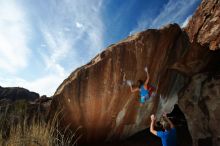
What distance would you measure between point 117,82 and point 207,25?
312 cm

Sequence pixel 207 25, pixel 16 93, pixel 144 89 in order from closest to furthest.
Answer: pixel 144 89 < pixel 207 25 < pixel 16 93

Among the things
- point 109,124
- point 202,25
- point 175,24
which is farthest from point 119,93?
point 202,25

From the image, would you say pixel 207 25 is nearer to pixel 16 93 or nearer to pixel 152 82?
pixel 152 82

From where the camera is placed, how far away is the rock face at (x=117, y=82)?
6559mm

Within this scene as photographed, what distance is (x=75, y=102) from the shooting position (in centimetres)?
660

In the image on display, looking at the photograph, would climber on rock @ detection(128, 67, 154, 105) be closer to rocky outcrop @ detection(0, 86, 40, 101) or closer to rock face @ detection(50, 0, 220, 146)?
rock face @ detection(50, 0, 220, 146)

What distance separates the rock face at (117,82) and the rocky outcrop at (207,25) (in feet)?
1.23

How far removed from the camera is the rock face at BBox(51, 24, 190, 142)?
656 centimetres

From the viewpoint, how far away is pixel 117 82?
22.1ft

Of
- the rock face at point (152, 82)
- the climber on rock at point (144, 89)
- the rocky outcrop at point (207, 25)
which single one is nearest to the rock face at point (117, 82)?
the rock face at point (152, 82)

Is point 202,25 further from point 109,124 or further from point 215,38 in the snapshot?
point 109,124

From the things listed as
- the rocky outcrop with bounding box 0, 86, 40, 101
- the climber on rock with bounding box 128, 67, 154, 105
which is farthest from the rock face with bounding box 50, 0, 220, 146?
the rocky outcrop with bounding box 0, 86, 40, 101

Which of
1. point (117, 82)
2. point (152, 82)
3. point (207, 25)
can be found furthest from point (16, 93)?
point (207, 25)

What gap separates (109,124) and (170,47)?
2903 millimetres
